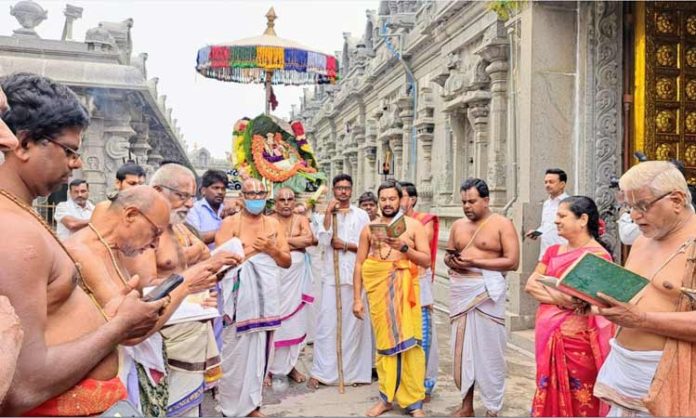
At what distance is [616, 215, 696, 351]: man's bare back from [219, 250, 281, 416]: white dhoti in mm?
2807

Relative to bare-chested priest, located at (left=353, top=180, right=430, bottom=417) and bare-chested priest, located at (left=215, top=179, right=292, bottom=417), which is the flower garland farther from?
bare-chested priest, located at (left=353, top=180, right=430, bottom=417)

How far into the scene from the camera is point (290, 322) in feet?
17.0

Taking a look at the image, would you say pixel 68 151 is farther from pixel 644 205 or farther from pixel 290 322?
pixel 290 322

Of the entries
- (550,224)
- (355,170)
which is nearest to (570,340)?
(550,224)

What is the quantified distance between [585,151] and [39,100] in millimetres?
→ 5797

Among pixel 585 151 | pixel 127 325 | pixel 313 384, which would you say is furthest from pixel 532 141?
pixel 127 325

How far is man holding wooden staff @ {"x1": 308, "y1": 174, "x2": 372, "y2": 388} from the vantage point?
5.08m

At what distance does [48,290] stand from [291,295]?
12.7 ft

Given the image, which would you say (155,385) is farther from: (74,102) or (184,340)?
(74,102)

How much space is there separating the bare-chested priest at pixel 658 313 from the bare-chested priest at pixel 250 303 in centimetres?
273

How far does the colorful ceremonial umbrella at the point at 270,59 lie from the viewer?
6.81 metres

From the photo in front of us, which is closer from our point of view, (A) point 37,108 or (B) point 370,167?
(A) point 37,108

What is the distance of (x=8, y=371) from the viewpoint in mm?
1020

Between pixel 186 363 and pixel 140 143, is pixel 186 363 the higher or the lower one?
the lower one
